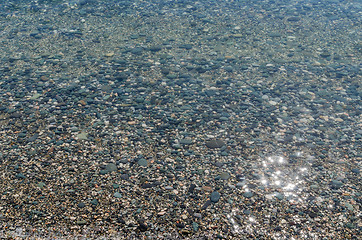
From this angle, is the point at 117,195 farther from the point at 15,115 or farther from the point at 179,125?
the point at 15,115

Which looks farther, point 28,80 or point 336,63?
point 336,63

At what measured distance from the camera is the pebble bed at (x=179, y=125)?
4098 mm

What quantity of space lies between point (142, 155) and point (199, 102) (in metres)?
1.68

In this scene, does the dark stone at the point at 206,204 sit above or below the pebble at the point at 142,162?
above

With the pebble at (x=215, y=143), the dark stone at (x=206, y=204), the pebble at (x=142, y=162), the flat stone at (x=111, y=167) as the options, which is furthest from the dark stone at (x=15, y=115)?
the dark stone at (x=206, y=204)

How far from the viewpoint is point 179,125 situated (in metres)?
5.57

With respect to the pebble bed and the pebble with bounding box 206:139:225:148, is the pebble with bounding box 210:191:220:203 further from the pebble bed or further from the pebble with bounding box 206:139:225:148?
the pebble with bounding box 206:139:225:148

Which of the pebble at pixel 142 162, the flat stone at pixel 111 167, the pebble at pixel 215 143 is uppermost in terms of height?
the pebble at pixel 215 143

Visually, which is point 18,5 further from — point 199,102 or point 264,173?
point 264,173

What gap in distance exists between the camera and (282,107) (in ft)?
19.9

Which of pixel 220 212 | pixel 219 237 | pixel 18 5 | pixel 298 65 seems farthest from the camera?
pixel 18 5

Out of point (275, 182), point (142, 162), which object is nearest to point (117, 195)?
point (142, 162)

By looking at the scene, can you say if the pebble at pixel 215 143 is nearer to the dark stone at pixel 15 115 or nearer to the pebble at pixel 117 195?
the pebble at pixel 117 195

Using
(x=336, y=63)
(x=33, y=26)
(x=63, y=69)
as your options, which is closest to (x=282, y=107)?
(x=336, y=63)
